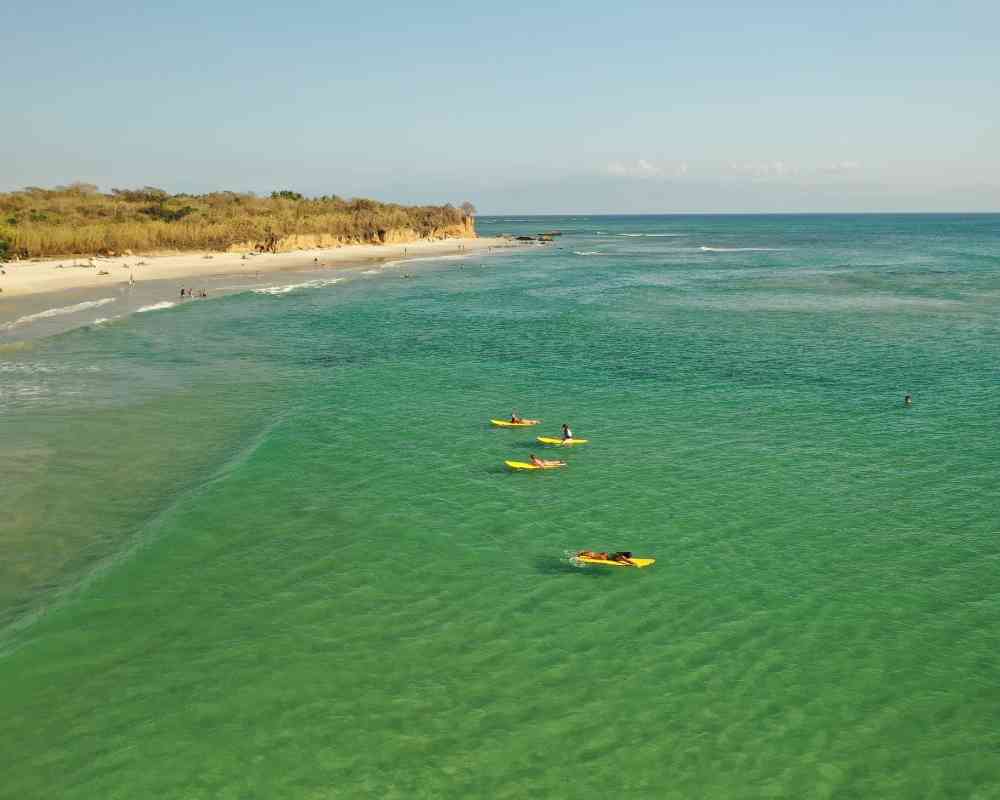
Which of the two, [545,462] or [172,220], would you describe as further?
[172,220]

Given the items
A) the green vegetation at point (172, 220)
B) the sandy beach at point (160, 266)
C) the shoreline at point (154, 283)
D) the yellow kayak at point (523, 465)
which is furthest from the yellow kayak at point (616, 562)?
the green vegetation at point (172, 220)

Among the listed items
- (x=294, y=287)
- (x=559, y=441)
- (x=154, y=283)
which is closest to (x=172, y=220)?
(x=154, y=283)

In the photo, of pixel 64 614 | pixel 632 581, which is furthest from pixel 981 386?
pixel 64 614

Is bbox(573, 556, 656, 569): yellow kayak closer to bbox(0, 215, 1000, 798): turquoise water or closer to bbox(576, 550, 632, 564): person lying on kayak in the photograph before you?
bbox(576, 550, 632, 564): person lying on kayak

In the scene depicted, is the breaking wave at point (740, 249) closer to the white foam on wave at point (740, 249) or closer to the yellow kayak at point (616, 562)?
the white foam on wave at point (740, 249)

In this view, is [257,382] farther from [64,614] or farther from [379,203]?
[379,203]

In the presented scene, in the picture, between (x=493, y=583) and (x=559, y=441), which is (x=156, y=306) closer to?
(x=559, y=441)
